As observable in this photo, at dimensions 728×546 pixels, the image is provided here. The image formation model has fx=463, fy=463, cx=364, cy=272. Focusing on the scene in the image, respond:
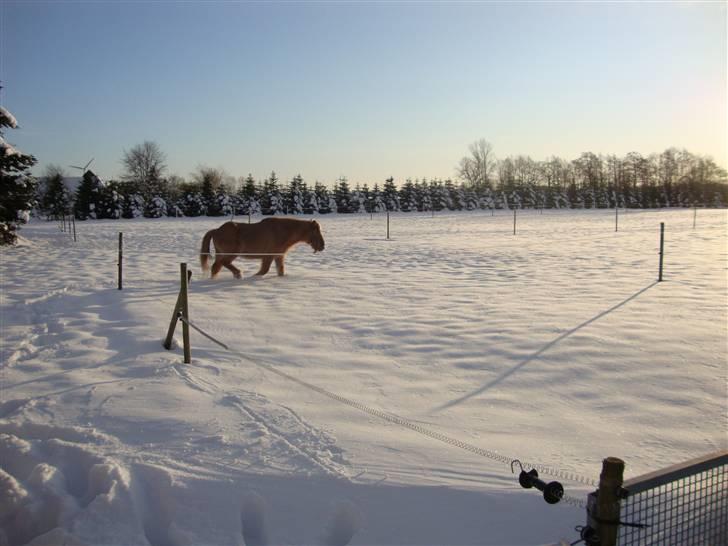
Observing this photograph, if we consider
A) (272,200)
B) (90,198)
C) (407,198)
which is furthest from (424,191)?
(90,198)

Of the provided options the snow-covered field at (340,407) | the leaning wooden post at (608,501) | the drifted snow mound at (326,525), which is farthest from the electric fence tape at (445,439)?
the drifted snow mound at (326,525)

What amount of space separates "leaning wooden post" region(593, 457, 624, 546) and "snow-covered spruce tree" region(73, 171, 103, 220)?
4672cm

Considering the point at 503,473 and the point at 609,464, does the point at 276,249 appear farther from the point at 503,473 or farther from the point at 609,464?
the point at 609,464

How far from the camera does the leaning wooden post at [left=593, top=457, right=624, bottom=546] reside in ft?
5.57

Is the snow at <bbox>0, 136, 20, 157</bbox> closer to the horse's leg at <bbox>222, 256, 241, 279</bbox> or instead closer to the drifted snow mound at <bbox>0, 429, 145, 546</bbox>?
the horse's leg at <bbox>222, 256, 241, 279</bbox>

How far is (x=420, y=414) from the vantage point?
3844mm

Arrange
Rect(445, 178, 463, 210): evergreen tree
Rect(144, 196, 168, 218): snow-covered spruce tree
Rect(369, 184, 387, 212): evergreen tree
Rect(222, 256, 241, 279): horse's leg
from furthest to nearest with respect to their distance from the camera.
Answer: Rect(445, 178, 463, 210): evergreen tree
Rect(369, 184, 387, 212): evergreen tree
Rect(144, 196, 168, 218): snow-covered spruce tree
Rect(222, 256, 241, 279): horse's leg

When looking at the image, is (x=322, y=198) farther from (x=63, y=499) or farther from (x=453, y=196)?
(x=63, y=499)

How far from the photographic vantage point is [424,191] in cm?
5691

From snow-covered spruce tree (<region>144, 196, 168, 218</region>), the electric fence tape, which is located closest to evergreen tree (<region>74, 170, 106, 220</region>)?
snow-covered spruce tree (<region>144, 196, 168, 218</region>)

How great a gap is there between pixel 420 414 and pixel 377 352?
1568 mm

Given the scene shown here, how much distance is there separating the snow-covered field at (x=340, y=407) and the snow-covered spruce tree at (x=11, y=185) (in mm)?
9591

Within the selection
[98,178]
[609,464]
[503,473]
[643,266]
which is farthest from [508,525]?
[98,178]

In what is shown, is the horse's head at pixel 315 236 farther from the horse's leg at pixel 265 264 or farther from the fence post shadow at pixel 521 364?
the fence post shadow at pixel 521 364
